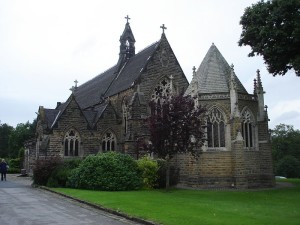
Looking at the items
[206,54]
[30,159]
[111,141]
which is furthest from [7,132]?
[206,54]

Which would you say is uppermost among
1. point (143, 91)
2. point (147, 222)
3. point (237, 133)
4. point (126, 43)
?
point (126, 43)

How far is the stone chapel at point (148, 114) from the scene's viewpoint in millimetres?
26719

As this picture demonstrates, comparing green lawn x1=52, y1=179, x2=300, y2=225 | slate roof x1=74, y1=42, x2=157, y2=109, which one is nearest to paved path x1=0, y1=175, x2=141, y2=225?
green lawn x1=52, y1=179, x2=300, y2=225

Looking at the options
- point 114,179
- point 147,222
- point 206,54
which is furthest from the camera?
point 206,54

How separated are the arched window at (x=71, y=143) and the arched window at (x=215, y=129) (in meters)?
12.7

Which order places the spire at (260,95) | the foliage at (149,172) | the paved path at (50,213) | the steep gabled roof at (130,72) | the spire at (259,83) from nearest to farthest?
the paved path at (50,213)
the foliage at (149,172)
the spire at (260,95)
the spire at (259,83)
the steep gabled roof at (130,72)

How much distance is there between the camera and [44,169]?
82.0ft

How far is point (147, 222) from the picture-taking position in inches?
450

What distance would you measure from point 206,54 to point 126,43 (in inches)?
629

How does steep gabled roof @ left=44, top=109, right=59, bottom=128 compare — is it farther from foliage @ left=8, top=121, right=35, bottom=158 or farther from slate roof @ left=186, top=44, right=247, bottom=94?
foliage @ left=8, top=121, right=35, bottom=158

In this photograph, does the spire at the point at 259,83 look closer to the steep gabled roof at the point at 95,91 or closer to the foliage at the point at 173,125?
the foliage at the point at 173,125

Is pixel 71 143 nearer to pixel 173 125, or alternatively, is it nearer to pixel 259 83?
pixel 173 125

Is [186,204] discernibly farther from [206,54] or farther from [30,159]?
[30,159]

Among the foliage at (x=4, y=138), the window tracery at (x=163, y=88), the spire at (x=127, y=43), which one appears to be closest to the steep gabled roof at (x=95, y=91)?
the spire at (x=127, y=43)
